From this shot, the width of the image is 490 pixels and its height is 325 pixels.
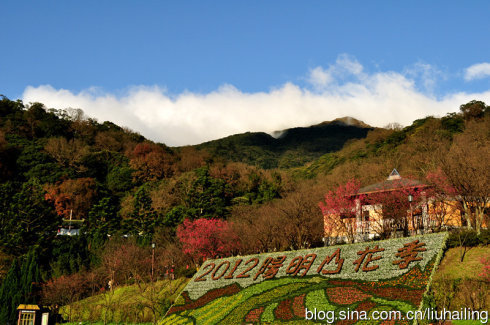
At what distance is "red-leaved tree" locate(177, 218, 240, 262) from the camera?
34438 millimetres

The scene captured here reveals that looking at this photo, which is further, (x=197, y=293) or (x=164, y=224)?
(x=164, y=224)

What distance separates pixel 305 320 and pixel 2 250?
103 feet

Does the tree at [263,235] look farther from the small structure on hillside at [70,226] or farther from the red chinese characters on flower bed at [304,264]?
the small structure on hillside at [70,226]

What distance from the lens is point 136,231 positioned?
44.7 m

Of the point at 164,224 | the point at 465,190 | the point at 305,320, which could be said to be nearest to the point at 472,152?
the point at 465,190

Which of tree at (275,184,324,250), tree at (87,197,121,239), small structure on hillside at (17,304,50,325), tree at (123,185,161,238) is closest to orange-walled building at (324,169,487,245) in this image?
tree at (275,184,324,250)

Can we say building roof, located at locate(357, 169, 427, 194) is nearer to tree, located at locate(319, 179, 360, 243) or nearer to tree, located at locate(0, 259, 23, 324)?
tree, located at locate(319, 179, 360, 243)

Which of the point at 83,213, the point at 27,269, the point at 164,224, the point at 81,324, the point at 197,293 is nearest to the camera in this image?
the point at 197,293

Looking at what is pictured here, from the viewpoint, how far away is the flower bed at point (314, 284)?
17781mm

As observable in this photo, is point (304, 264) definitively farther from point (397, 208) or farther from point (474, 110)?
point (474, 110)

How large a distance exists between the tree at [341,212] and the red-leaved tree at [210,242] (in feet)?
24.2

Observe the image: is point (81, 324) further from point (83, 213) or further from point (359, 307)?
point (83, 213)

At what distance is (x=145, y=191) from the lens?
164 feet

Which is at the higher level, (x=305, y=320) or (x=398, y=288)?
(x=398, y=288)
